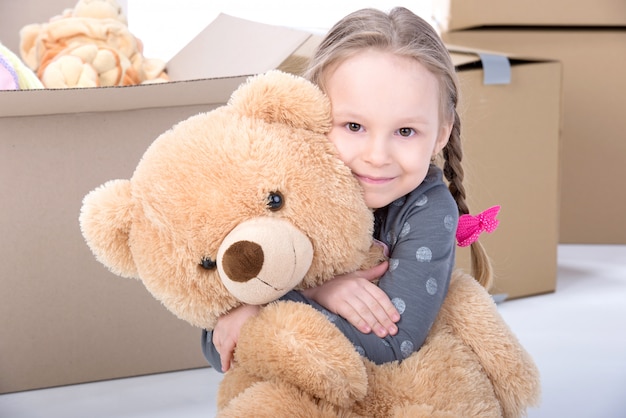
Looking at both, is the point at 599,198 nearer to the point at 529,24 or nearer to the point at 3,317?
the point at 529,24

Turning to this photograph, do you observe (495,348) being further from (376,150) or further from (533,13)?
(533,13)

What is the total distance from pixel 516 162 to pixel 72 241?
0.72 metres

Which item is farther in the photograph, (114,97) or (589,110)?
(589,110)

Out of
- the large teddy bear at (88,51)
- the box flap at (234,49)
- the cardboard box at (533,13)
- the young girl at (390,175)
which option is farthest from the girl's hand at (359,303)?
the cardboard box at (533,13)

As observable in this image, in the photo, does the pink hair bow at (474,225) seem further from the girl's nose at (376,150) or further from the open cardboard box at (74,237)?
the open cardboard box at (74,237)

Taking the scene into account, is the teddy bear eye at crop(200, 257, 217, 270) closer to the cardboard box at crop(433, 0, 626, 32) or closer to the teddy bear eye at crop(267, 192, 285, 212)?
the teddy bear eye at crop(267, 192, 285, 212)

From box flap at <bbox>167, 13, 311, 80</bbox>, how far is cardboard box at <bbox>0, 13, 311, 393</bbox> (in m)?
0.18

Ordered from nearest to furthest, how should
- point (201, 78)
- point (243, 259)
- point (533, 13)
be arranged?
point (243, 259) → point (201, 78) → point (533, 13)

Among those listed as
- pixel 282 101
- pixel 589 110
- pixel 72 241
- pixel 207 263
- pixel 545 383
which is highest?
pixel 282 101

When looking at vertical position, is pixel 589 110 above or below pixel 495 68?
below

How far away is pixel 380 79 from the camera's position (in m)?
0.77

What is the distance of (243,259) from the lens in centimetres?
67

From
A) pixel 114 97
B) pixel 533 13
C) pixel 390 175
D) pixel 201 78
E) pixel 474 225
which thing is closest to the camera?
pixel 390 175

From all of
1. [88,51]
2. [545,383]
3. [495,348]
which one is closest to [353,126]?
[495,348]
